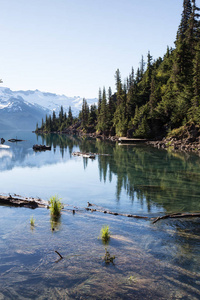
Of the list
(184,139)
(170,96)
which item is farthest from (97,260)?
(170,96)

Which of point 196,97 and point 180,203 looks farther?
point 196,97

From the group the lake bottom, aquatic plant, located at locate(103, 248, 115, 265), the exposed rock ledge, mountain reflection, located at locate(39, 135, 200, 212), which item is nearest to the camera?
the lake bottom

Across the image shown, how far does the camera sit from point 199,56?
68.9 m

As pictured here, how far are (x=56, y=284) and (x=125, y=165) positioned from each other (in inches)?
1354

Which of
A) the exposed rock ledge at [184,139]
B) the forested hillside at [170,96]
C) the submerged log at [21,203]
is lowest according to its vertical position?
the submerged log at [21,203]

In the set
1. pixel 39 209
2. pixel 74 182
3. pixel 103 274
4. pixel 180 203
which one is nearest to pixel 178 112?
pixel 74 182

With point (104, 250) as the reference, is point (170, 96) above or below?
above

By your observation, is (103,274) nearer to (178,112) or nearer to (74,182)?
(74,182)

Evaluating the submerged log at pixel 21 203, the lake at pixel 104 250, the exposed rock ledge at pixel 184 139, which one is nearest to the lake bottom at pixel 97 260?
the lake at pixel 104 250

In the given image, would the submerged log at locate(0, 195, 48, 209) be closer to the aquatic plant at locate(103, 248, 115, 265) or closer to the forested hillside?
the aquatic plant at locate(103, 248, 115, 265)

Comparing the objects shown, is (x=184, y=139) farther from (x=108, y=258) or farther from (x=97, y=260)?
(x=97, y=260)

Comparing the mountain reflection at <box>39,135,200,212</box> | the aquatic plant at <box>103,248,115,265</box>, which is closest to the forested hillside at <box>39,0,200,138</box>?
the mountain reflection at <box>39,135,200,212</box>

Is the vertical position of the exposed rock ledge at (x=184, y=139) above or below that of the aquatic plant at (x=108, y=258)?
above

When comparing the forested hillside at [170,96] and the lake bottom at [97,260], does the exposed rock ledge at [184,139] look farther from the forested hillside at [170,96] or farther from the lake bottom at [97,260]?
the lake bottom at [97,260]
